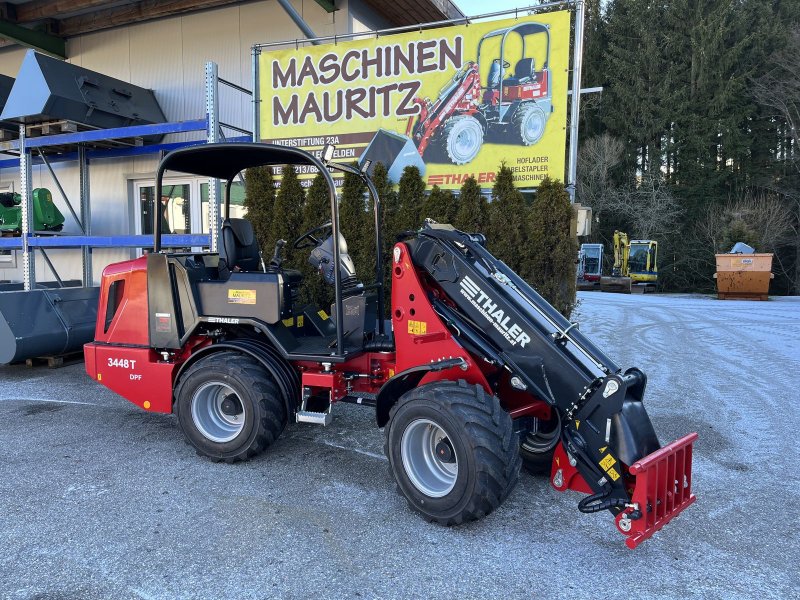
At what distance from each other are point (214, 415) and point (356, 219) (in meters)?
4.02

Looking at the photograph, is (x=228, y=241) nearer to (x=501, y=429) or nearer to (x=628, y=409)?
(x=501, y=429)

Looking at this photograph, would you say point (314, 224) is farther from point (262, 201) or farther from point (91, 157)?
point (91, 157)

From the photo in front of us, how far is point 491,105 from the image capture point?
7297mm

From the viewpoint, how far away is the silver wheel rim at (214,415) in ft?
13.4

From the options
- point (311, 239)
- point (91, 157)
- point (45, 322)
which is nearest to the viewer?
point (311, 239)

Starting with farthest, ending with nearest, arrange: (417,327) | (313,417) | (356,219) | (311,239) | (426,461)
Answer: (356,219), (311,239), (313,417), (417,327), (426,461)

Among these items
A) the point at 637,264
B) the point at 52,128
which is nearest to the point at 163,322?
the point at 52,128

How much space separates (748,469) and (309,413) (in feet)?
10.5

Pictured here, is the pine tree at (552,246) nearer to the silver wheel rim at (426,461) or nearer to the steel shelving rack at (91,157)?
the steel shelving rack at (91,157)

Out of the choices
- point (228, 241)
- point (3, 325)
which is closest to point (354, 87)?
point (228, 241)

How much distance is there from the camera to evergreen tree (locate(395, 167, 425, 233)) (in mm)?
7449

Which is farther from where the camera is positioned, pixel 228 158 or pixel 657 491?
pixel 228 158

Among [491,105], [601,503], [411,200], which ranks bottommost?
[601,503]

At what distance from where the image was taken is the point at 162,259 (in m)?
4.27
